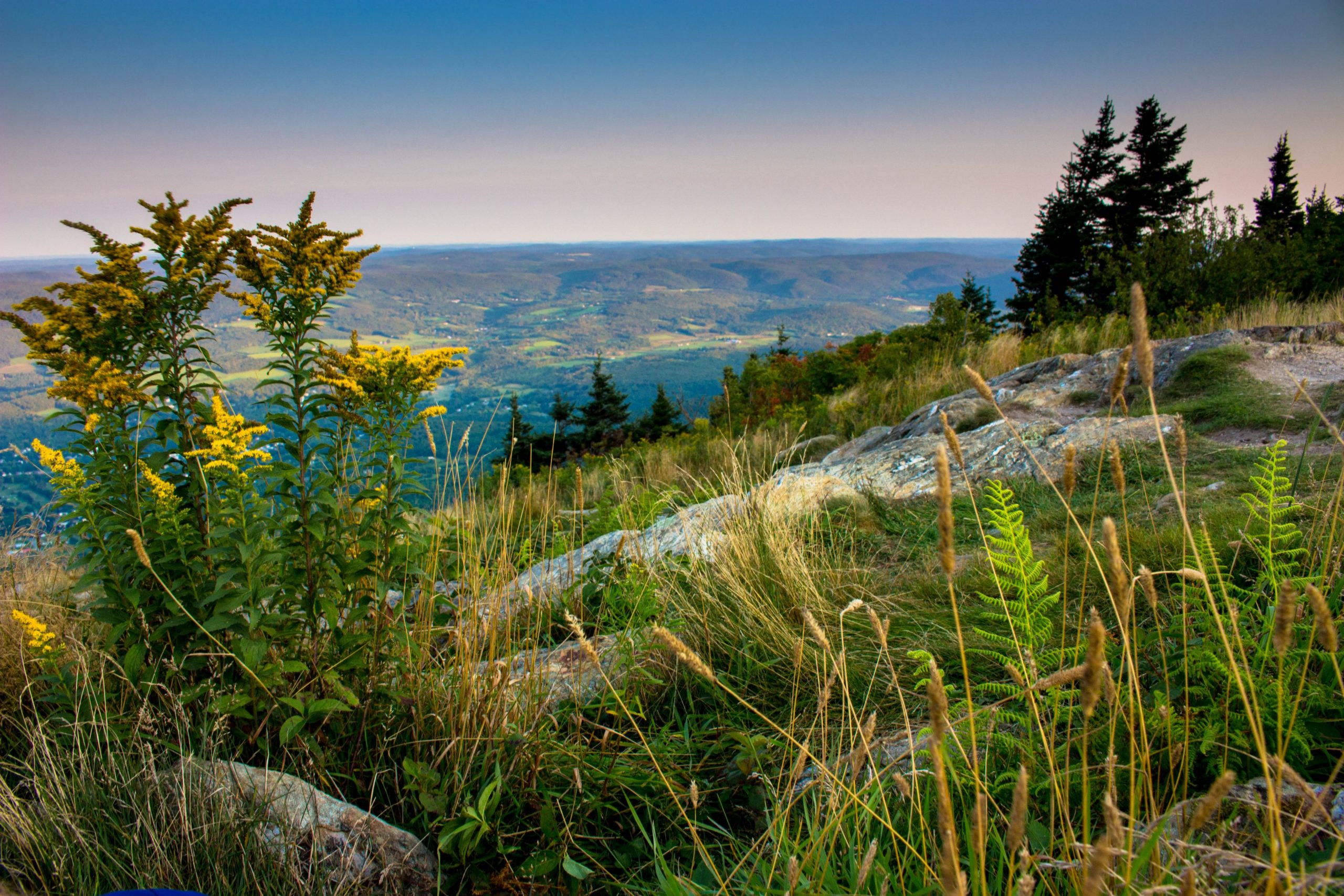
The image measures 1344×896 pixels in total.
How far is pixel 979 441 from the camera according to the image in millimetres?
5137

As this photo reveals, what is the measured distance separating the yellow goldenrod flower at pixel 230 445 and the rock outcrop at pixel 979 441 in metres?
1.06

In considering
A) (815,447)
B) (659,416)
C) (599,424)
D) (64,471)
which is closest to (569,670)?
(64,471)

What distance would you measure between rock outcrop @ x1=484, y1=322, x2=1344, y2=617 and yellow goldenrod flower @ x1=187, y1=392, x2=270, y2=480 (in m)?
1.06

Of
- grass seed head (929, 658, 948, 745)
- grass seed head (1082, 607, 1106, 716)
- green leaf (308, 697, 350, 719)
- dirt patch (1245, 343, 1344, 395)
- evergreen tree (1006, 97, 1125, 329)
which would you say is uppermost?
evergreen tree (1006, 97, 1125, 329)

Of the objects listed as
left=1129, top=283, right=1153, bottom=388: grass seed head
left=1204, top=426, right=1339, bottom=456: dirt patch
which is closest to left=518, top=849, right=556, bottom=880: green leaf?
left=1129, top=283, right=1153, bottom=388: grass seed head

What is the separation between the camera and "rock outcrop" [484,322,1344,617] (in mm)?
4031

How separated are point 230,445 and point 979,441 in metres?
4.93

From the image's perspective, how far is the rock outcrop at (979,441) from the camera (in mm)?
4031

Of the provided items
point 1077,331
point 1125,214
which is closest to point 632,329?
point 1125,214

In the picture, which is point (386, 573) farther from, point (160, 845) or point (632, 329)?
point (632, 329)

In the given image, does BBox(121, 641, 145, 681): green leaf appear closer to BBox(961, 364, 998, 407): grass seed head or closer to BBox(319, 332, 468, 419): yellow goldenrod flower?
BBox(319, 332, 468, 419): yellow goldenrod flower

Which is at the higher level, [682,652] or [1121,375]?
[1121,375]

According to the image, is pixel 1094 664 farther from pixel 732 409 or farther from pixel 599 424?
pixel 599 424

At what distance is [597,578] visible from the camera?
3570 millimetres
